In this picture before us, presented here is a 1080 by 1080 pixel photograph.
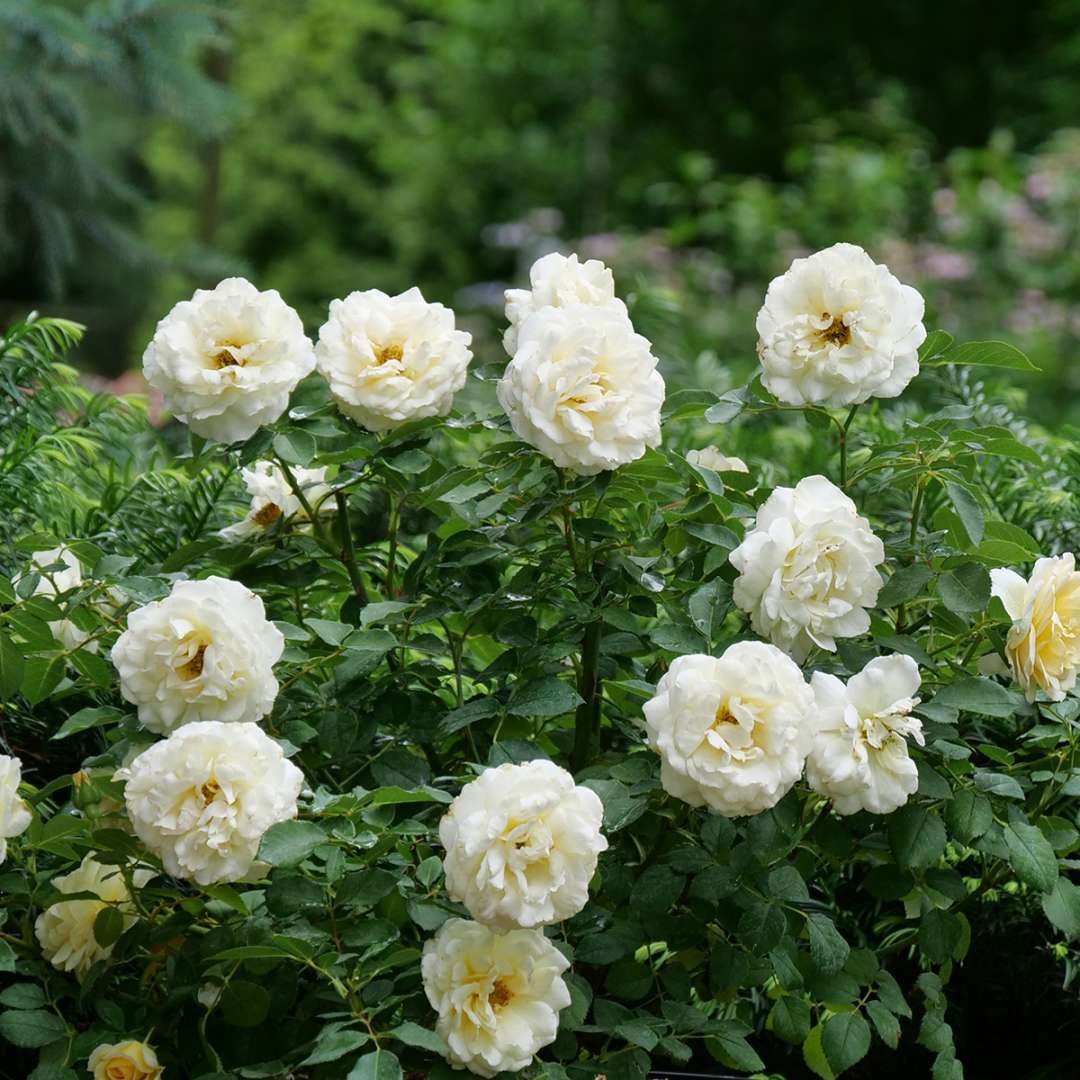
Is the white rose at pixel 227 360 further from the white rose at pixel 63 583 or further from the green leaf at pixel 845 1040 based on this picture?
the green leaf at pixel 845 1040

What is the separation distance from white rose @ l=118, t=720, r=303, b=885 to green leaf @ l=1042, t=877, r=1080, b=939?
594mm

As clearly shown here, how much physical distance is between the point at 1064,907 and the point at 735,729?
14.1 inches

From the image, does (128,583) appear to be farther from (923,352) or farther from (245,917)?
(923,352)

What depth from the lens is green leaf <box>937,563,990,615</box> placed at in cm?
117

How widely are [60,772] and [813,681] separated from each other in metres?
0.75

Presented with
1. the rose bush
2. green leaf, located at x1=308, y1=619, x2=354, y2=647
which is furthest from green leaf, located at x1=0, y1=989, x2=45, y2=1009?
green leaf, located at x1=308, y1=619, x2=354, y2=647

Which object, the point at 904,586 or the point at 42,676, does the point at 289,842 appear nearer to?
the point at 42,676

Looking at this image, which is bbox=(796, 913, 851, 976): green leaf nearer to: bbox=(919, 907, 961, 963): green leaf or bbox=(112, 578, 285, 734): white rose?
bbox=(919, 907, 961, 963): green leaf

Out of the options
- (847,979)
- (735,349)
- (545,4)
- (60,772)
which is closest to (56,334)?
(60,772)

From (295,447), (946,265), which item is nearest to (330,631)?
(295,447)

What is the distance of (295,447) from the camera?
1.18 m

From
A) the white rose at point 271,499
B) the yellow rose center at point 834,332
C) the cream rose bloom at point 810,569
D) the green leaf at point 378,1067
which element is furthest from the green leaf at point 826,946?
the white rose at point 271,499

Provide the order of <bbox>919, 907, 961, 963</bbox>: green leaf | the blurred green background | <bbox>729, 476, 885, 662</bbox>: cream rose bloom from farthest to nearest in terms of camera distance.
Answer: the blurred green background → <bbox>919, 907, 961, 963</bbox>: green leaf → <bbox>729, 476, 885, 662</bbox>: cream rose bloom

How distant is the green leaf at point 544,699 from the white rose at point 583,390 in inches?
6.8
